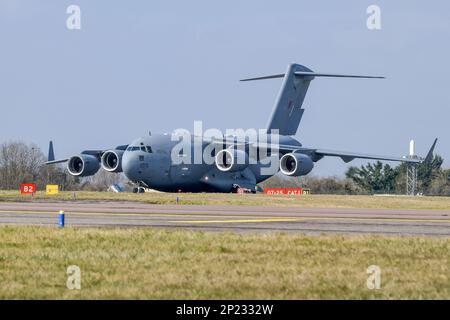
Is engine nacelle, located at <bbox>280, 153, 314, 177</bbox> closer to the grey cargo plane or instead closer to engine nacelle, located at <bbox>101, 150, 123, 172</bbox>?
the grey cargo plane

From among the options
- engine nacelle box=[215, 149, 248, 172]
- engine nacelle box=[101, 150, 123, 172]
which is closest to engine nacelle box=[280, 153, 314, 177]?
engine nacelle box=[215, 149, 248, 172]

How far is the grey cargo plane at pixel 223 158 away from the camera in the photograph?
70438mm

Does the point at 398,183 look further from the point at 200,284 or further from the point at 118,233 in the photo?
the point at 200,284

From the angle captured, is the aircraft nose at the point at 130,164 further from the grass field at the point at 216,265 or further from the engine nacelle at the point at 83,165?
the grass field at the point at 216,265

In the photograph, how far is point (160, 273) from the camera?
17438 mm

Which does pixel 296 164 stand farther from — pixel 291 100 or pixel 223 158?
pixel 291 100

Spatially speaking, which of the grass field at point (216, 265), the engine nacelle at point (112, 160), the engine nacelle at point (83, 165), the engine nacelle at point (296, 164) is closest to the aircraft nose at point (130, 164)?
the engine nacelle at point (112, 160)

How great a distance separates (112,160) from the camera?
7562 cm

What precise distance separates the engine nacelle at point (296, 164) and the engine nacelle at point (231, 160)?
3305 millimetres

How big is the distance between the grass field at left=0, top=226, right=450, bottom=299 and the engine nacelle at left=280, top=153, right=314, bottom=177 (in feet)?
140

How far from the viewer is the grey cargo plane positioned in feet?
231

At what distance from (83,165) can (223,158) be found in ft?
36.9

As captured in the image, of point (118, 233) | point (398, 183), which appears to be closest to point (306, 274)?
point (118, 233)

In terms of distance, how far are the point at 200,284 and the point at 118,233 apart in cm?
978
